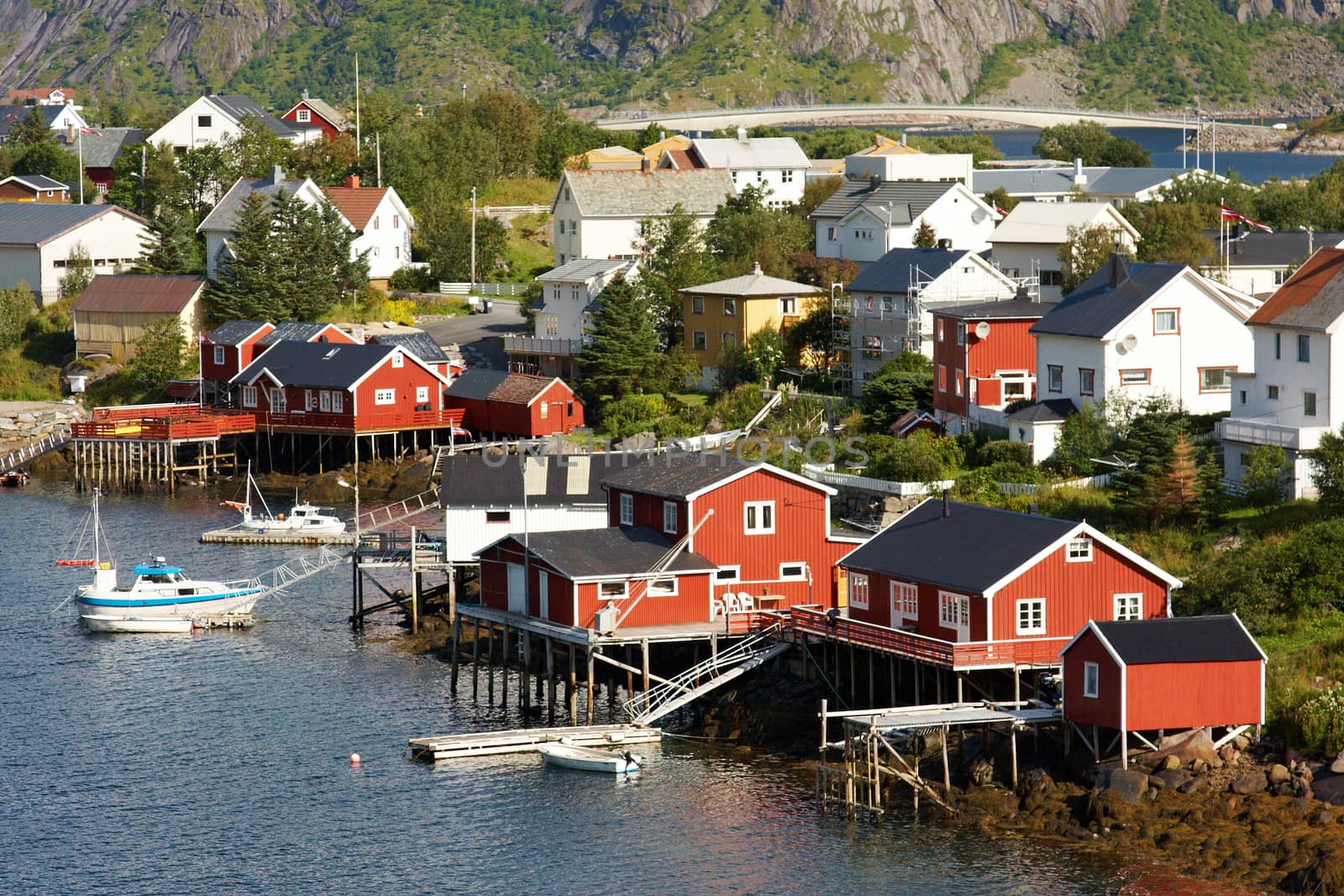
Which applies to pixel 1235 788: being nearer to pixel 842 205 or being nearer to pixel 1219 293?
pixel 1219 293

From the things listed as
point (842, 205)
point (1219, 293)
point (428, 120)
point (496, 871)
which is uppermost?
point (428, 120)

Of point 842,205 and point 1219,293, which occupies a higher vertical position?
point 842,205

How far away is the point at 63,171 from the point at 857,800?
352 ft

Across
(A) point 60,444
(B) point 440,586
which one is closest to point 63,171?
(A) point 60,444

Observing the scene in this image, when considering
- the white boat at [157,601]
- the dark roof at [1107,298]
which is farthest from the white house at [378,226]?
the white boat at [157,601]

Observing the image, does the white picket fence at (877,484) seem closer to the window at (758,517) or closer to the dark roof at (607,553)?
the window at (758,517)

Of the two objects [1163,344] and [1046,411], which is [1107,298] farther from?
[1046,411]

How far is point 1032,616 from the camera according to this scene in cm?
4322

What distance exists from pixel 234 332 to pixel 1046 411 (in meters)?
44.0

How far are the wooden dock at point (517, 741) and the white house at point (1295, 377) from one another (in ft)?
68.2

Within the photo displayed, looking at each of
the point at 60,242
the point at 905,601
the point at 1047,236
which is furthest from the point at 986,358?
the point at 60,242

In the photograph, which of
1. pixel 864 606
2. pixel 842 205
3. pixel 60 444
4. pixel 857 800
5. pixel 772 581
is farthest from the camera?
pixel 842 205

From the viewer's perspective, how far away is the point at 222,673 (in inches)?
2108

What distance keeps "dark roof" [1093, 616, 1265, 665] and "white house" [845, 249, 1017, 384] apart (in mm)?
39579
